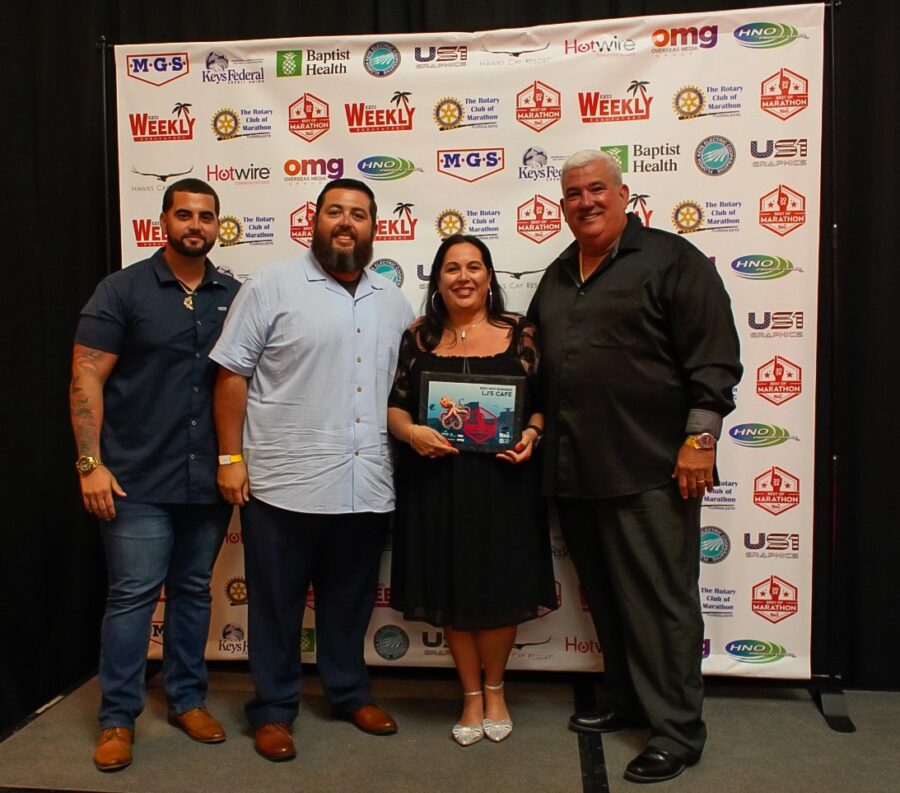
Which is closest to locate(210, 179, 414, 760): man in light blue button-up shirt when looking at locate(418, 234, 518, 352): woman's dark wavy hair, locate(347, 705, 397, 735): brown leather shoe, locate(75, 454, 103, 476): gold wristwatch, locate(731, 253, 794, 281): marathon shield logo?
locate(418, 234, 518, 352): woman's dark wavy hair

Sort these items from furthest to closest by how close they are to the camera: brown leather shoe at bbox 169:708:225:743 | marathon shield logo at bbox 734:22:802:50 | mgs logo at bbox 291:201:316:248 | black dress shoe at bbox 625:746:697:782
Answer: mgs logo at bbox 291:201:316:248, marathon shield logo at bbox 734:22:802:50, brown leather shoe at bbox 169:708:225:743, black dress shoe at bbox 625:746:697:782

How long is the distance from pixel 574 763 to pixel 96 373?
183 centimetres

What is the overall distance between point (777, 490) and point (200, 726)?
207 centimetres

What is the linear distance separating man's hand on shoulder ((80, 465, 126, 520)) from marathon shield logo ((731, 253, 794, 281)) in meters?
2.12

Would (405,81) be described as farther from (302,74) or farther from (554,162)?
(554,162)

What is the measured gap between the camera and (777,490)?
2.61 m

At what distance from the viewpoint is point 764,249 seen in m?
2.56

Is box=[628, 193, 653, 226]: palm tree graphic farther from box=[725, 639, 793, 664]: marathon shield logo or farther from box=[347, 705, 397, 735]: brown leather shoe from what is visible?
box=[347, 705, 397, 735]: brown leather shoe

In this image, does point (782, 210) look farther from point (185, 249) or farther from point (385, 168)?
point (185, 249)

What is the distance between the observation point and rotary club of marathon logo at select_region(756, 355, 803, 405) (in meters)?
2.58

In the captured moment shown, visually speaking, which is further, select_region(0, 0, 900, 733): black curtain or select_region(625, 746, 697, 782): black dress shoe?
select_region(0, 0, 900, 733): black curtain

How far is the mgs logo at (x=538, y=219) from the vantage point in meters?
2.64

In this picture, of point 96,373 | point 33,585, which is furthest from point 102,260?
point 33,585

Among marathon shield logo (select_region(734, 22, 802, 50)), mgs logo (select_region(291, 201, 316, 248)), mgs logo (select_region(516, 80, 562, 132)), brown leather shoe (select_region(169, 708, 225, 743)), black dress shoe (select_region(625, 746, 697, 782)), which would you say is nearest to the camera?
black dress shoe (select_region(625, 746, 697, 782))
